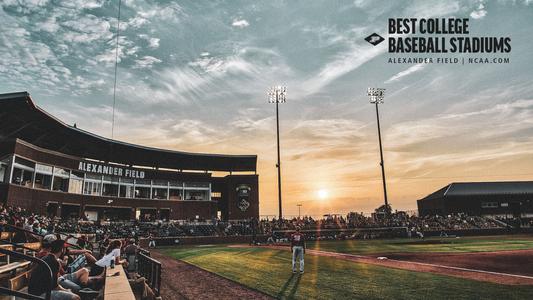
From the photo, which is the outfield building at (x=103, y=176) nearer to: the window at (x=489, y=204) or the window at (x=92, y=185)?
the window at (x=92, y=185)

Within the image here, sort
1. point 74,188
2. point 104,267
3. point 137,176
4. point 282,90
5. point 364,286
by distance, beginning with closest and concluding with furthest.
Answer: point 104,267
point 364,286
point 74,188
point 282,90
point 137,176

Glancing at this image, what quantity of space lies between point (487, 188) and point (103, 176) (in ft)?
233

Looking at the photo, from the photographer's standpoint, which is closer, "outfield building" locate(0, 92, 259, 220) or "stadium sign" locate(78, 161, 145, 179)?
"outfield building" locate(0, 92, 259, 220)

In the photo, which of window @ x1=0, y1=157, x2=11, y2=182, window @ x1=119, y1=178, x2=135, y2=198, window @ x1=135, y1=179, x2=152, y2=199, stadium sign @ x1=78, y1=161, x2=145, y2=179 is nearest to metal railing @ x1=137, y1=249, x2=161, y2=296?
window @ x1=0, y1=157, x2=11, y2=182

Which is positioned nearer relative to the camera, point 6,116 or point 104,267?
point 104,267

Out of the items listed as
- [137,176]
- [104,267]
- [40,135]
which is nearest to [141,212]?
[137,176]

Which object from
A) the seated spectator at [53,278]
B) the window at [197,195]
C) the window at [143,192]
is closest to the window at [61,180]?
the window at [143,192]

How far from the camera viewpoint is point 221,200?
7200 cm

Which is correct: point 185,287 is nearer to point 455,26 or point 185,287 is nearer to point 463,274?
point 463,274

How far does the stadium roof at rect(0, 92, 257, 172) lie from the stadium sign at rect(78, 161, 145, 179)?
3.49 m

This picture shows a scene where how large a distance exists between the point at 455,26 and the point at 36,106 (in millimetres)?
40082

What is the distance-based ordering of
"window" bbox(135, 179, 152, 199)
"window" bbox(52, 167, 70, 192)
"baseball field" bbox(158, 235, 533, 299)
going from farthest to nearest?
"window" bbox(135, 179, 152, 199) → "window" bbox(52, 167, 70, 192) → "baseball field" bbox(158, 235, 533, 299)

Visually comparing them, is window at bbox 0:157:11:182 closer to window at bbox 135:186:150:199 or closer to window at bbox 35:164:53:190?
window at bbox 35:164:53:190

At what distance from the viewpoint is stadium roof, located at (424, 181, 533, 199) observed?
64.5 meters
